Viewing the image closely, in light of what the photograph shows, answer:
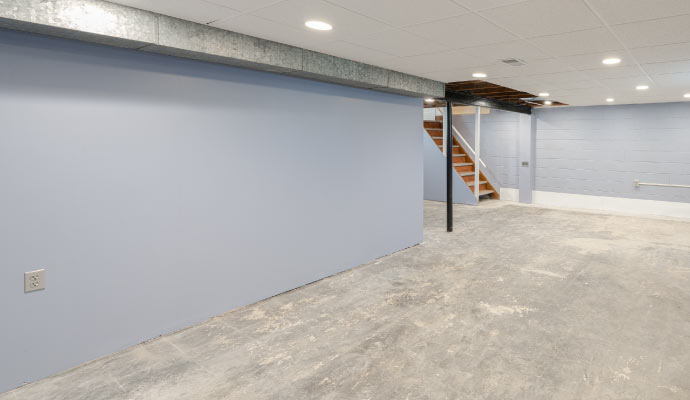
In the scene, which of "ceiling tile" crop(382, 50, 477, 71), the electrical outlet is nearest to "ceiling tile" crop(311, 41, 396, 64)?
"ceiling tile" crop(382, 50, 477, 71)

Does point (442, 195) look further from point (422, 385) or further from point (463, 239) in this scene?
point (422, 385)

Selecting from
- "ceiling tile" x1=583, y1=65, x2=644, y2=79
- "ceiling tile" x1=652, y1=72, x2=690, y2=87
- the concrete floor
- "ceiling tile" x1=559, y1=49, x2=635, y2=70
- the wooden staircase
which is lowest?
the concrete floor

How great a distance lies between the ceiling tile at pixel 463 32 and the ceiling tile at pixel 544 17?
9 centimetres

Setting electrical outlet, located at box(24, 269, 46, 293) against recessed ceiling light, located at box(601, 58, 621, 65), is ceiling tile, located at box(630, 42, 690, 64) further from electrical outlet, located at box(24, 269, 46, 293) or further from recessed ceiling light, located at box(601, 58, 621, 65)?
electrical outlet, located at box(24, 269, 46, 293)

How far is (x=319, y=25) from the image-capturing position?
2.78 meters

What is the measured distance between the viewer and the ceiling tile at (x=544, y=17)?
92.7 inches

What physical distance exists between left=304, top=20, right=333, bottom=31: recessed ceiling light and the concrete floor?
2.16 metres

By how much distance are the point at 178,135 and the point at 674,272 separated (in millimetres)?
5064

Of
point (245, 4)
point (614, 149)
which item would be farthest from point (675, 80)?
point (245, 4)

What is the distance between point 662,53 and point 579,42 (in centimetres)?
101

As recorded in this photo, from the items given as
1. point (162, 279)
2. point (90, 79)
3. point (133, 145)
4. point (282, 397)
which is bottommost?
point (282, 397)

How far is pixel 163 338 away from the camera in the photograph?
296 centimetres

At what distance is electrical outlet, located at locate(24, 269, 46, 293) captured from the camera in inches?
93.1

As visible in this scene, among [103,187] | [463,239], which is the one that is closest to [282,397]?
[103,187]
